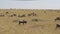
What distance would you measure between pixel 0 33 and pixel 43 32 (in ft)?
1.16

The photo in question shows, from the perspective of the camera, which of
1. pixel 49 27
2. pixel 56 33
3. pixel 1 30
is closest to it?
pixel 56 33

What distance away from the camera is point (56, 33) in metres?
1.62

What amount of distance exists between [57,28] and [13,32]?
1.35 ft

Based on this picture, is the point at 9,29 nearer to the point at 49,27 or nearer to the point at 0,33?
the point at 0,33

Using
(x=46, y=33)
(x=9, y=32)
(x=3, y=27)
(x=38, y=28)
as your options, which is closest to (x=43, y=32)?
(x=46, y=33)

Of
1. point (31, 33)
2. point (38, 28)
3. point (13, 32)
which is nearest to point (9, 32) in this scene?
point (13, 32)

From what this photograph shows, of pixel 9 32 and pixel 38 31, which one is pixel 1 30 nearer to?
pixel 9 32

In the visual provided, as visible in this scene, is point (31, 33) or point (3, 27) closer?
point (31, 33)

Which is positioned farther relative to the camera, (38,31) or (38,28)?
(38,28)

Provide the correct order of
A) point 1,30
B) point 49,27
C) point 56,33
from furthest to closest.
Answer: point 49,27
point 1,30
point 56,33

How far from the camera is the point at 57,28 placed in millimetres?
1804

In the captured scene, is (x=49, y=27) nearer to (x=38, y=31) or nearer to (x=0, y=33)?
(x=38, y=31)

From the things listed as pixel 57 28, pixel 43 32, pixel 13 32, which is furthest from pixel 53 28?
pixel 13 32

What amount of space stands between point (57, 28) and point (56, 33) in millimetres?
A: 186
